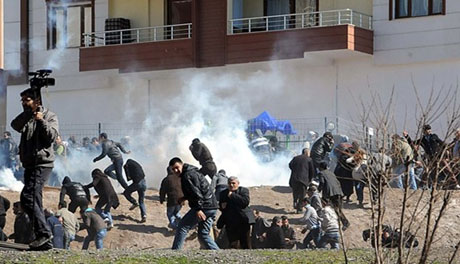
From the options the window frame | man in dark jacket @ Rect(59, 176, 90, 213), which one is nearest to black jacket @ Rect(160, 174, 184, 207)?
man in dark jacket @ Rect(59, 176, 90, 213)

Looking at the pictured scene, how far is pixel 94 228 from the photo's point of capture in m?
24.4

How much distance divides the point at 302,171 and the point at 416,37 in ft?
29.8

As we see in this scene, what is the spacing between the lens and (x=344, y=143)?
2998 cm

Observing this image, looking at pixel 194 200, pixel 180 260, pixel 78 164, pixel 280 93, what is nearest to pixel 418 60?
pixel 280 93

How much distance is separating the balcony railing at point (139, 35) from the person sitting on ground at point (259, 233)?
49.1ft

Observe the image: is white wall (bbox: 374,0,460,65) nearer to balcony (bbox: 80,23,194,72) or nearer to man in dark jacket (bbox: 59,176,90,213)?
balcony (bbox: 80,23,194,72)

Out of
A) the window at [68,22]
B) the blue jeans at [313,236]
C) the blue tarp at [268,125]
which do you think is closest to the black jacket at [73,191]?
the blue jeans at [313,236]

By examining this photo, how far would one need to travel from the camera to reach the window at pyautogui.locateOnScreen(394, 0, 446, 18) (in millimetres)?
34844

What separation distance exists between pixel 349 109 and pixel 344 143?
577 cm

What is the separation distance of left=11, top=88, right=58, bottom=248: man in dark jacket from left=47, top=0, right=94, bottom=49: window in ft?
80.5

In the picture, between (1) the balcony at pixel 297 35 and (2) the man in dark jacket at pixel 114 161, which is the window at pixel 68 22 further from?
(2) the man in dark jacket at pixel 114 161

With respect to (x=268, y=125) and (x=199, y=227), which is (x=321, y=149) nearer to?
(x=268, y=125)

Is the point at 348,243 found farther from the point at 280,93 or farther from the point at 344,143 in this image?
the point at 280,93

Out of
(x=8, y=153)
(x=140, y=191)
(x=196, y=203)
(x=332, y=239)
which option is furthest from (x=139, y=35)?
(x=196, y=203)
